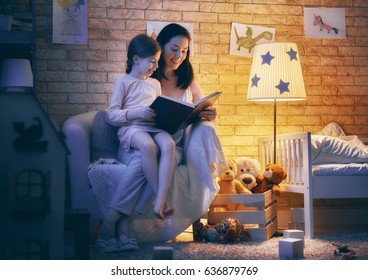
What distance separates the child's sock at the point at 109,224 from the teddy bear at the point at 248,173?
72cm

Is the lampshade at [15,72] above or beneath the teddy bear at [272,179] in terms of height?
above

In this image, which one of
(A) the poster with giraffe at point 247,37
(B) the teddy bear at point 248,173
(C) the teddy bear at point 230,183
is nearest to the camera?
(C) the teddy bear at point 230,183

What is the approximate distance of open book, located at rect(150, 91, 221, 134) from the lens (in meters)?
2.05

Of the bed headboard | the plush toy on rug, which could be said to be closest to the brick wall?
the bed headboard

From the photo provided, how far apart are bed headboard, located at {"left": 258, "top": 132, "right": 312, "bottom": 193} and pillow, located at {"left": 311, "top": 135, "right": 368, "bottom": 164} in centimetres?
7

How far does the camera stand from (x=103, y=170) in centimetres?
220

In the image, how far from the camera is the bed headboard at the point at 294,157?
96.7 inches

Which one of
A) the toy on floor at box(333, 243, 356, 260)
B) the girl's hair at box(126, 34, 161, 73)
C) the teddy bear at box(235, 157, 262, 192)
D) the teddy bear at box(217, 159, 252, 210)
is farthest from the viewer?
the teddy bear at box(235, 157, 262, 192)

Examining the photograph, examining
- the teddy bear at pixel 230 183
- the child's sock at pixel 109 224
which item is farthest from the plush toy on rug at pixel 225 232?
the child's sock at pixel 109 224

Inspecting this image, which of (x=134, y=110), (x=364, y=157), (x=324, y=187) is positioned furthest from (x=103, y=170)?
(x=364, y=157)

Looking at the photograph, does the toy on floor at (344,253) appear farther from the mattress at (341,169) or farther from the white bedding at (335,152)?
the white bedding at (335,152)

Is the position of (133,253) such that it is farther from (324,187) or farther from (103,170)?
(324,187)

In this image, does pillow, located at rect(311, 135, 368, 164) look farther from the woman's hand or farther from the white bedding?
the woman's hand

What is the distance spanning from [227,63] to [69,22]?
86cm
